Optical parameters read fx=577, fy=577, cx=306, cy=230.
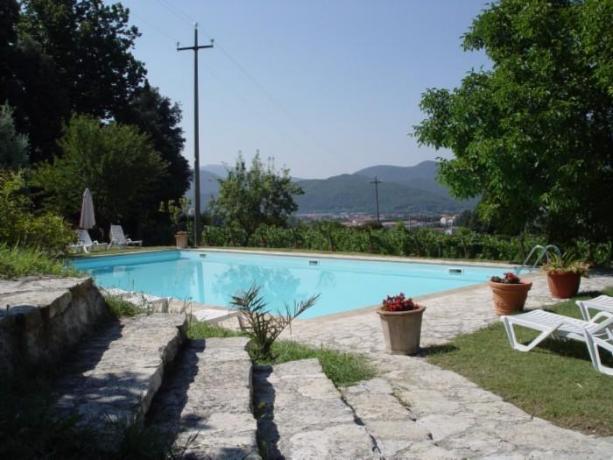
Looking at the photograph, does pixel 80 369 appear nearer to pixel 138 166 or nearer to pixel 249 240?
pixel 249 240

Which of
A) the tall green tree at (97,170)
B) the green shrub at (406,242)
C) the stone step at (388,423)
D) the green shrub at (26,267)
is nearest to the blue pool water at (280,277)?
the green shrub at (406,242)

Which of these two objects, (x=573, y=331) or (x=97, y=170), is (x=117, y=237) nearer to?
(x=97, y=170)

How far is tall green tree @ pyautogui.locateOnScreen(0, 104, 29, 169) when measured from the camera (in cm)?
1908

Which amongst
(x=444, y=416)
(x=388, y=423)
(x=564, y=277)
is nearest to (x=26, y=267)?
(x=388, y=423)

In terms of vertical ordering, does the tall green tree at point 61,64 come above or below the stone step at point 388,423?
above

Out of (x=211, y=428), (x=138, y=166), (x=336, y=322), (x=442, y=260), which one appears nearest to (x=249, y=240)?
(x=138, y=166)

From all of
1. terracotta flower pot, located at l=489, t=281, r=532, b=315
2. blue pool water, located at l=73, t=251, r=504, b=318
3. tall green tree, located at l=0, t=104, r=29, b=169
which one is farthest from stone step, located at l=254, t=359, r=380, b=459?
tall green tree, located at l=0, t=104, r=29, b=169

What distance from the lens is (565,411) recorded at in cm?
384

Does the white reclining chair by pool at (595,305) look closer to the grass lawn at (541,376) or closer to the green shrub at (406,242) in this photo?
the grass lawn at (541,376)

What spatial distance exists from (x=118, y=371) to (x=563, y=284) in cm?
692

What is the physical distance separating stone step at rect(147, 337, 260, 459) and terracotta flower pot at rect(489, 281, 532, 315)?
4044mm

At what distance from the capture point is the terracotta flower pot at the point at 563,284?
27.0 ft

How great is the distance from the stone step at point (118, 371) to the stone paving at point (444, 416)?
1.34 metres

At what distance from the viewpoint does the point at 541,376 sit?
4.68 metres
